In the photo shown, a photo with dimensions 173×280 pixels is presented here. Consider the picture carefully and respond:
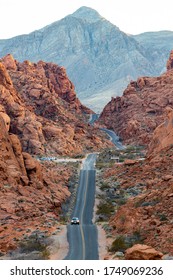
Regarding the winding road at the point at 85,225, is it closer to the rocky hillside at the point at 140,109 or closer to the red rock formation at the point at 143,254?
the red rock formation at the point at 143,254

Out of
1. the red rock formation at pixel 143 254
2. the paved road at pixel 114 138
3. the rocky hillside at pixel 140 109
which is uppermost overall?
the red rock formation at pixel 143 254

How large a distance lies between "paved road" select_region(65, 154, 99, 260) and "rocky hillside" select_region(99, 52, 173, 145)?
4428cm

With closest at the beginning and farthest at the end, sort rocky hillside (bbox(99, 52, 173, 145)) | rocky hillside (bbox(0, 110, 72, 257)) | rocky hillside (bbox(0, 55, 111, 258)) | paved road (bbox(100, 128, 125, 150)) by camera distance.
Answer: rocky hillside (bbox(0, 110, 72, 257)) < rocky hillside (bbox(0, 55, 111, 258)) < paved road (bbox(100, 128, 125, 150)) < rocky hillside (bbox(99, 52, 173, 145))

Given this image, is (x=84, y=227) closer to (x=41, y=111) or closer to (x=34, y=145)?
(x=34, y=145)

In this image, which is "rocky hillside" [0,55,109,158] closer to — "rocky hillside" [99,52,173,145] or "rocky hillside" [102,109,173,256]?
"rocky hillside" [99,52,173,145]

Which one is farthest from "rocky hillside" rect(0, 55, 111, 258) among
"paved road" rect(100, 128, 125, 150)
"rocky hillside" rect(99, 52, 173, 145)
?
"rocky hillside" rect(99, 52, 173, 145)

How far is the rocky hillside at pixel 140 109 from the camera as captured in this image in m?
128

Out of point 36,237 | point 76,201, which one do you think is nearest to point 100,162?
point 76,201

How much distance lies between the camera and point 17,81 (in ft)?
423

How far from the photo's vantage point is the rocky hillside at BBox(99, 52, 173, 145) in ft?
420

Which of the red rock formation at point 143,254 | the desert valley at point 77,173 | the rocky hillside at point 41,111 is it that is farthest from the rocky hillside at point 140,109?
the red rock formation at point 143,254

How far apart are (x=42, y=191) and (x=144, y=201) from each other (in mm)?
Result: 14546

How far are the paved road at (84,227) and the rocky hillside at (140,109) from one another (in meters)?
44.3
